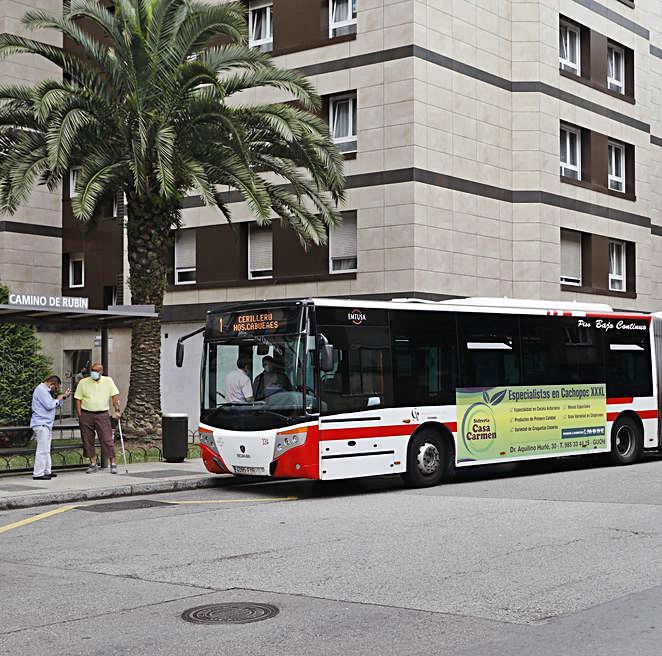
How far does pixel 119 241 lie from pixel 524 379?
63.7 ft

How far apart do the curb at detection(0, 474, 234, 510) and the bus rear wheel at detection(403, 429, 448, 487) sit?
336cm

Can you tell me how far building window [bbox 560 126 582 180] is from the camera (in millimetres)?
33562

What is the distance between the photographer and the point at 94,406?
18.7 meters

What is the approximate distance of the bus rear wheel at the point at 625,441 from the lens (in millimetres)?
21219

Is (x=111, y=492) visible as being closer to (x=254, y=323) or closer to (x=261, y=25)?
(x=254, y=323)

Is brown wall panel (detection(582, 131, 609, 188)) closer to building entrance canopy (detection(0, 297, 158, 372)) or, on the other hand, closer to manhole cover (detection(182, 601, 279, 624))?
building entrance canopy (detection(0, 297, 158, 372))

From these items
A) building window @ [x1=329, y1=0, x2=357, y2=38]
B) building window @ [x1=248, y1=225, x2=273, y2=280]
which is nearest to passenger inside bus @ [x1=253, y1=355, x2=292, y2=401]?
building window @ [x1=248, y1=225, x2=273, y2=280]

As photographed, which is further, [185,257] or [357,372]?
[185,257]

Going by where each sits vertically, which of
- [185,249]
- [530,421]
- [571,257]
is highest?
[185,249]

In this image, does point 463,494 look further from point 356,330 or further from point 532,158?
point 532,158

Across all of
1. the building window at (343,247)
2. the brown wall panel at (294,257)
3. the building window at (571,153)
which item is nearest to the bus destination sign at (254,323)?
the building window at (343,247)

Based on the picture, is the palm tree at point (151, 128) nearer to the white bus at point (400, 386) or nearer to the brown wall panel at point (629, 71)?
the white bus at point (400, 386)

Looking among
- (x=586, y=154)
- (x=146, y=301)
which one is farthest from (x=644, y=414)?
(x=586, y=154)

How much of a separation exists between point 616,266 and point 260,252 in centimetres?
1237
